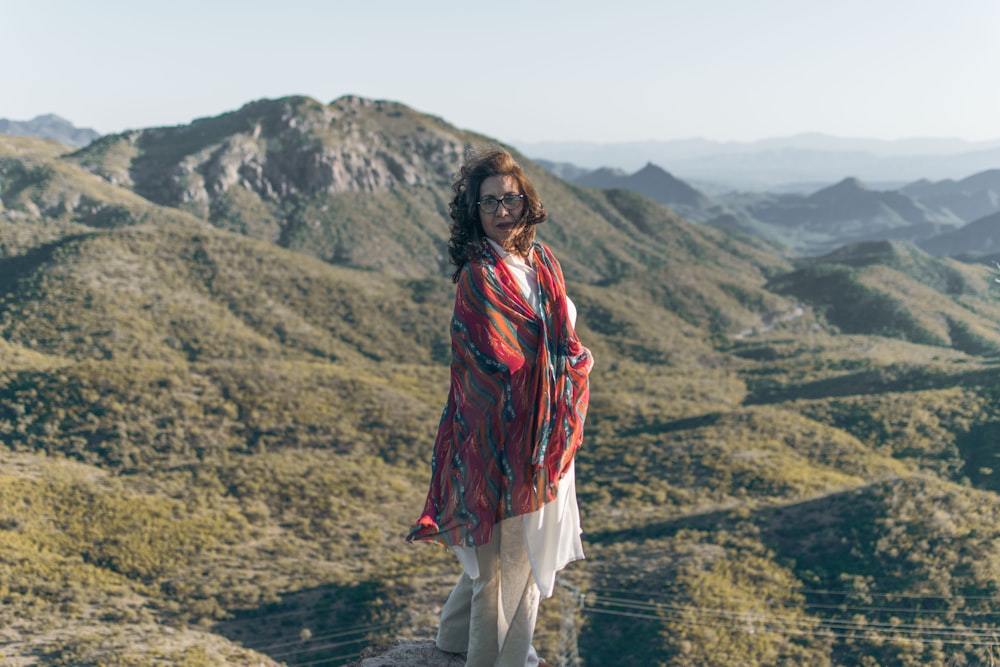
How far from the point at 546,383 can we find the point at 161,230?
7343 cm

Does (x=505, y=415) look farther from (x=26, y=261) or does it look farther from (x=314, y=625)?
(x=26, y=261)

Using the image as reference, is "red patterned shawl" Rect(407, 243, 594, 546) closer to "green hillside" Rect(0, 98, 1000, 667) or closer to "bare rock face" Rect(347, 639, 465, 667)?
"bare rock face" Rect(347, 639, 465, 667)

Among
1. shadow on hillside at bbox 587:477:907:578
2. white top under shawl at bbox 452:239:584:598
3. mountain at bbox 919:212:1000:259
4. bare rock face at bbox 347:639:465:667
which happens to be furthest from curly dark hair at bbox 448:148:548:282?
mountain at bbox 919:212:1000:259

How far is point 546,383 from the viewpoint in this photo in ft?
14.9

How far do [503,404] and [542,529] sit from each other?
0.88 metres

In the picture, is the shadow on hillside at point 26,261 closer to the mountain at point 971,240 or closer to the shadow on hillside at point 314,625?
the shadow on hillside at point 314,625

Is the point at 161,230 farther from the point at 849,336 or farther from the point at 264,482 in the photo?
the point at 849,336

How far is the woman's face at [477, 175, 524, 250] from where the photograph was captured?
4559 millimetres

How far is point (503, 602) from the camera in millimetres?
4836

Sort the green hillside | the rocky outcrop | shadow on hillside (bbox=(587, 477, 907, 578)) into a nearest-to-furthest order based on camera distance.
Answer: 1. the green hillside
2. shadow on hillside (bbox=(587, 477, 907, 578))
3. the rocky outcrop

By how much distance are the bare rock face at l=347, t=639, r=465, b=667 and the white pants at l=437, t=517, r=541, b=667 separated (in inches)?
28.0

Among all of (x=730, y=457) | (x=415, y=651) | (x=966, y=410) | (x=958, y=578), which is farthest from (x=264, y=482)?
(x=966, y=410)

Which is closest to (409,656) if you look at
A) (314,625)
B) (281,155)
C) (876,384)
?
(314,625)

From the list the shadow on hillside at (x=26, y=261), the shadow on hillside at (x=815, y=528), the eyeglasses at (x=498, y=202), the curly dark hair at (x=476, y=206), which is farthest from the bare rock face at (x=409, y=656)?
the shadow on hillside at (x=26, y=261)
